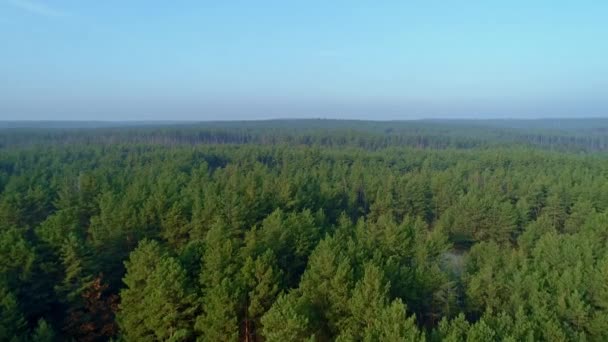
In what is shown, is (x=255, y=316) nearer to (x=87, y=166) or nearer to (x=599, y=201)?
(x=599, y=201)

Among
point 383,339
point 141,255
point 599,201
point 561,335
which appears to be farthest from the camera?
point 599,201

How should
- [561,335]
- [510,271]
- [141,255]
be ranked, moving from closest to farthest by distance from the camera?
[561,335] → [141,255] → [510,271]

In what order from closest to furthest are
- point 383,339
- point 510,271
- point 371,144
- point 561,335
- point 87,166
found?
point 383,339 → point 561,335 → point 510,271 → point 87,166 → point 371,144

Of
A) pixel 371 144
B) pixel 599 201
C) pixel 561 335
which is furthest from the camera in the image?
pixel 371 144

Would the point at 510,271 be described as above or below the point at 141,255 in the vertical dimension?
below

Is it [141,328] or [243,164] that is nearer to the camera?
[141,328]

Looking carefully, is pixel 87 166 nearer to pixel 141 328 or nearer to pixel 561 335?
pixel 141 328

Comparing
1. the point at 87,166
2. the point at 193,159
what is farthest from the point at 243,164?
the point at 87,166

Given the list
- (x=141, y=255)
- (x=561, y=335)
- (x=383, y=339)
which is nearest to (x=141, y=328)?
(x=141, y=255)

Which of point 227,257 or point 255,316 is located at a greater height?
point 227,257
